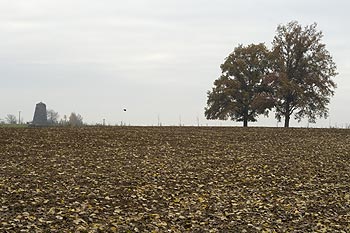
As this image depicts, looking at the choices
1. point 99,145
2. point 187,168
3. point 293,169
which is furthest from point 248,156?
point 99,145

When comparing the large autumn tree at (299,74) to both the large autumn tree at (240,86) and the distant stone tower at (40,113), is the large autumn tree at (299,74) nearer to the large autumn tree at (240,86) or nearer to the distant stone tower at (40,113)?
the large autumn tree at (240,86)

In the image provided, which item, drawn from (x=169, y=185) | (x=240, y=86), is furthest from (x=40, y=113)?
(x=169, y=185)

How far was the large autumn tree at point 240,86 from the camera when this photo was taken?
159 ft

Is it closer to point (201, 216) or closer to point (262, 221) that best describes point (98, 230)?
point (201, 216)

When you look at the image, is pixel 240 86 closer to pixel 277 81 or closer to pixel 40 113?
pixel 277 81

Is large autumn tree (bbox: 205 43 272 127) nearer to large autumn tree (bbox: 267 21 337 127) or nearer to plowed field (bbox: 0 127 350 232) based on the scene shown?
large autumn tree (bbox: 267 21 337 127)

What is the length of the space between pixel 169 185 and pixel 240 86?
34.6 meters

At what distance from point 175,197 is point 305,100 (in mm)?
34709

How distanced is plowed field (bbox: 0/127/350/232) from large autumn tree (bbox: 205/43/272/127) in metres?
20.9

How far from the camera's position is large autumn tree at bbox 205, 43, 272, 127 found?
159 ft

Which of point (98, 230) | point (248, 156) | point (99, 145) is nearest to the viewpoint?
point (98, 230)

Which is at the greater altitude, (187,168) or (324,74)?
(324,74)

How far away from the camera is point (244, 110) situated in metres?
48.8

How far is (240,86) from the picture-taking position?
161ft
